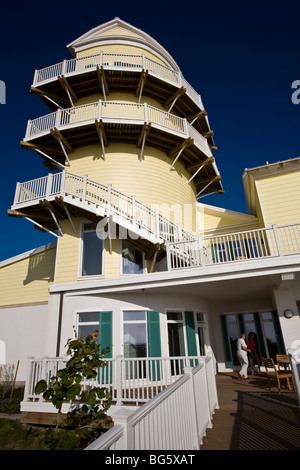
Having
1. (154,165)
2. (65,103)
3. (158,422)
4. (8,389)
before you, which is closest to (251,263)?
(158,422)

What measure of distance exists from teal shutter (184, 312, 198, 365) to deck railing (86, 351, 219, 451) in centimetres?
492

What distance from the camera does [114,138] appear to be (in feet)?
42.5

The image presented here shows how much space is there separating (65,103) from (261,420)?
54.3ft

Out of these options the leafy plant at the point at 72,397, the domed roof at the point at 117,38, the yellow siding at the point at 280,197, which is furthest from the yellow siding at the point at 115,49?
the leafy plant at the point at 72,397

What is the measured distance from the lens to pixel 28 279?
12766mm

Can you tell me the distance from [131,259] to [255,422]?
707 centimetres

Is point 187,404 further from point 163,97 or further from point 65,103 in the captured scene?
point 65,103

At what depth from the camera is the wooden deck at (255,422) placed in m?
4.11

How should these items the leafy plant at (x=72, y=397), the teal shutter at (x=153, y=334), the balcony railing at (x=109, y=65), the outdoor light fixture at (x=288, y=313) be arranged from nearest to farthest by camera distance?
1. the leafy plant at (x=72, y=397)
2. the outdoor light fixture at (x=288, y=313)
3. the teal shutter at (x=153, y=334)
4. the balcony railing at (x=109, y=65)

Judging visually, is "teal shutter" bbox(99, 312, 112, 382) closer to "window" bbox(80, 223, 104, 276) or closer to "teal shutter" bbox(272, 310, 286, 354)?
"window" bbox(80, 223, 104, 276)

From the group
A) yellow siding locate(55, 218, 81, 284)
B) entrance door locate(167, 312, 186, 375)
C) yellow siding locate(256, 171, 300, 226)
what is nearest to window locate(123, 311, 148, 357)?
entrance door locate(167, 312, 186, 375)

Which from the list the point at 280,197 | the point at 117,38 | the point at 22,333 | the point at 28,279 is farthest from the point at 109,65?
the point at 22,333

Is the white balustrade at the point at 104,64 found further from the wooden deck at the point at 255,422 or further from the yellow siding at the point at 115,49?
the wooden deck at the point at 255,422

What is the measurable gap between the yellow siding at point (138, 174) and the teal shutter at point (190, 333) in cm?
454
